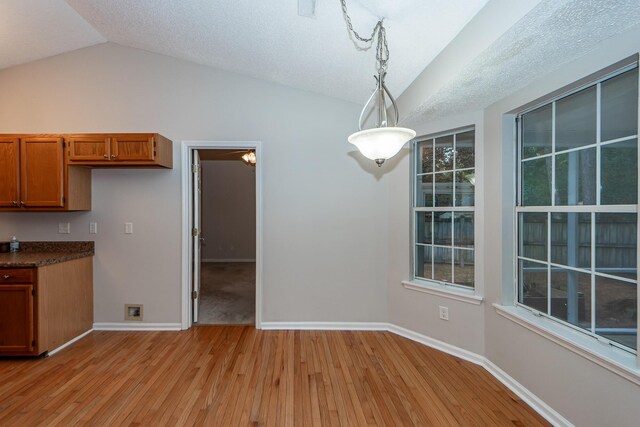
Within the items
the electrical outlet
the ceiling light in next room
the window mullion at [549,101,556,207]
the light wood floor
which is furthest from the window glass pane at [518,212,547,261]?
the electrical outlet

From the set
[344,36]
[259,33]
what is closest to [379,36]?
[344,36]

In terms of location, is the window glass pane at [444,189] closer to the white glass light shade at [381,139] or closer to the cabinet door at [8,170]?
the white glass light shade at [381,139]

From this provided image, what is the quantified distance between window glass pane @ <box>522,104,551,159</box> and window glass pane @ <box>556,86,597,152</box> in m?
0.09

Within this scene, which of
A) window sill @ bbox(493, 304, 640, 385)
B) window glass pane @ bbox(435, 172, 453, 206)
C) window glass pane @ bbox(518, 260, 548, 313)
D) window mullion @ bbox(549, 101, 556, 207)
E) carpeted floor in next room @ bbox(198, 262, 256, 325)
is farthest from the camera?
carpeted floor in next room @ bbox(198, 262, 256, 325)

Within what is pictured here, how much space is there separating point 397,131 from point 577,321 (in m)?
1.70

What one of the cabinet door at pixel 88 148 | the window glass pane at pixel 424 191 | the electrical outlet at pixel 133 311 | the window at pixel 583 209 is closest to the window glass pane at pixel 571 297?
the window at pixel 583 209

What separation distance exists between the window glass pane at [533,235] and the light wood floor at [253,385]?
3.39 ft

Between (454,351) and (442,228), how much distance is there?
3.72 ft

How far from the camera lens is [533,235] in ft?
7.45

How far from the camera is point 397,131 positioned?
1605 millimetres

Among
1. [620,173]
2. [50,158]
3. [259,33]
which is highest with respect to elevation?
[259,33]

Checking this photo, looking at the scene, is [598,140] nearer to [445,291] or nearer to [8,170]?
[445,291]

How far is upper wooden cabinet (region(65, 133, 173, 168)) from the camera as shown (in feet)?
9.57

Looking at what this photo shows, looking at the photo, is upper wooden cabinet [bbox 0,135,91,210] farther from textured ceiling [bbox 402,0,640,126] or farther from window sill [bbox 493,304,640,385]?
window sill [bbox 493,304,640,385]
